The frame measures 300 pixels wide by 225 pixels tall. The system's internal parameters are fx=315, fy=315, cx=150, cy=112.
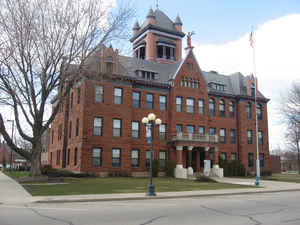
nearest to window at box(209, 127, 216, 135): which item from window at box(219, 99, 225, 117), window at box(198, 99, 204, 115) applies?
window at box(219, 99, 225, 117)

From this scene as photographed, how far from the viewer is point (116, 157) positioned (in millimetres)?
35375

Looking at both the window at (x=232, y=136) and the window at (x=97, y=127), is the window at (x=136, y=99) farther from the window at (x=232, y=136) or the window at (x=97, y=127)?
the window at (x=232, y=136)

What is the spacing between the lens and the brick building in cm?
3466

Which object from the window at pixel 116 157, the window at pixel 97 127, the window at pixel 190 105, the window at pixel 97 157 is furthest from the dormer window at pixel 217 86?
the window at pixel 97 157

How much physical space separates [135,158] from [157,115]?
19.5 feet

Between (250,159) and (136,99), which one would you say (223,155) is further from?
(136,99)

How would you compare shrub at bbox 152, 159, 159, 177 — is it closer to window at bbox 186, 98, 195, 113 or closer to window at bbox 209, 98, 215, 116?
window at bbox 186, 98, 195, 113

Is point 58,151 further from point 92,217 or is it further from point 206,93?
point 92,217

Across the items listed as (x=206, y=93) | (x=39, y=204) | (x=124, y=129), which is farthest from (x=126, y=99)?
(x=39, y=204)

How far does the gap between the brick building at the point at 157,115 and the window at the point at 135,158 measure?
116mm

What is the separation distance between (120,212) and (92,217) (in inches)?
54.5

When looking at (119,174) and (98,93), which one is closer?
(119,174)

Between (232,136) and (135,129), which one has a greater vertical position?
(135,129)

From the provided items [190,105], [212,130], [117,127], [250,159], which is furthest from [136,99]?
[250,159]
